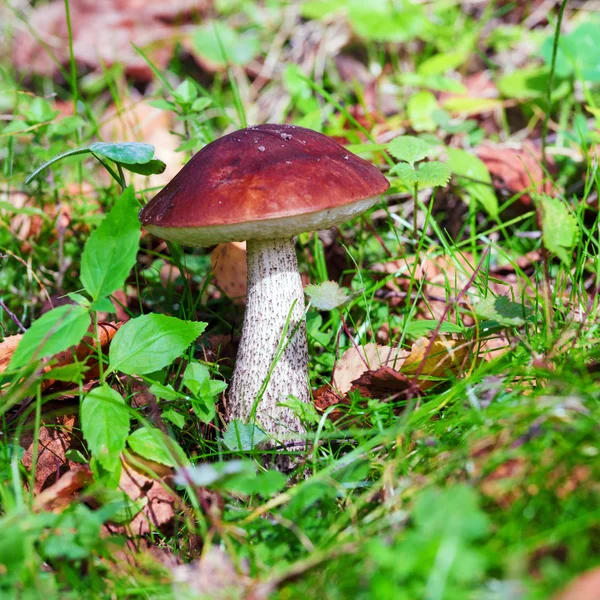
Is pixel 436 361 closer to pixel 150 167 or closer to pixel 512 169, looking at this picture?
pixel 150 167

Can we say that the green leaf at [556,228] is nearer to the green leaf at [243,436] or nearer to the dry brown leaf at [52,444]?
the green leaf at [243,436]

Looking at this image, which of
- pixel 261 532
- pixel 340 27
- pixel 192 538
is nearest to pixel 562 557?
pixel 261 532

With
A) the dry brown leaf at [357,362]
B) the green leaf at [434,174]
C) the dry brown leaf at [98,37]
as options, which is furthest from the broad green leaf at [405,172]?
the dry brown leaf at [98,37]

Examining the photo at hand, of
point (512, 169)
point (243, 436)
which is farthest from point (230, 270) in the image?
point (512, 169)

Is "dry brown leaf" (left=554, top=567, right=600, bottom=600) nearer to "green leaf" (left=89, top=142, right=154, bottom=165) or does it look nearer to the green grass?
the green grass

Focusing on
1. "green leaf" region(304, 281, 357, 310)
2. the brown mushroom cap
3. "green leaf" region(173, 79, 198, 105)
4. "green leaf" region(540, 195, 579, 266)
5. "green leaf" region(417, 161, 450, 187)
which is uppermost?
"green leaf" region(173, 79, 198, 105)

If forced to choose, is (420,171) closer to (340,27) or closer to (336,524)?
(336,524)

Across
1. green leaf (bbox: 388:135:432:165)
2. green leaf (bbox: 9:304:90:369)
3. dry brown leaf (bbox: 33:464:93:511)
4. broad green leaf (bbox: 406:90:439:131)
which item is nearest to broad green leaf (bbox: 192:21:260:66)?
broad green leaf (bbox: 406:90:439:131)
